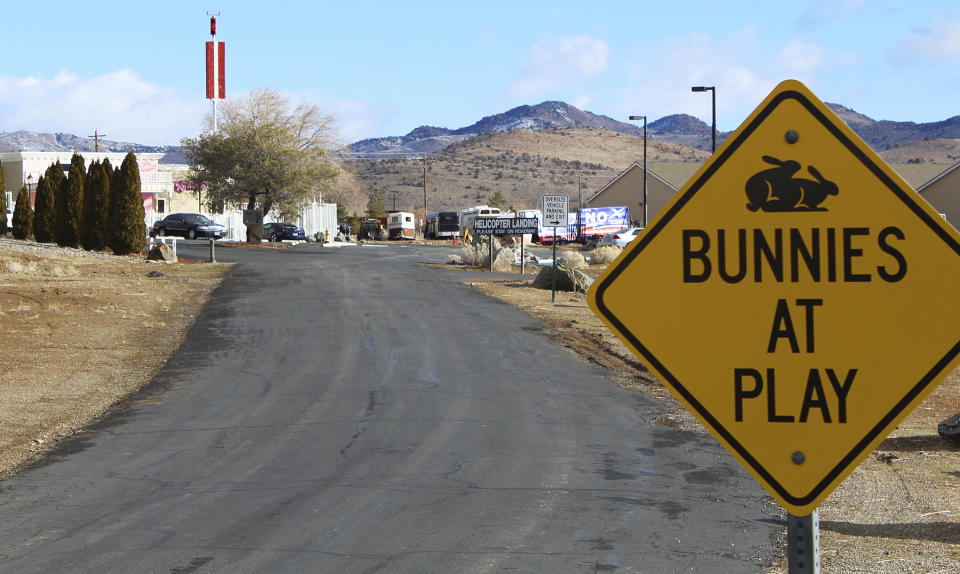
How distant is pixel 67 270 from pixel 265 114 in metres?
30.6

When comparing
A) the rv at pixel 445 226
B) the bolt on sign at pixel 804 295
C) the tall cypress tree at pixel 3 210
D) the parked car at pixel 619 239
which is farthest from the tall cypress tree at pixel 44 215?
the bolt on sign at pixel 804 295

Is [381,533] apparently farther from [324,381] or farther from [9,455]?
[324,381]

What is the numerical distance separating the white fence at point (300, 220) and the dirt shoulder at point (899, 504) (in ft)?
174

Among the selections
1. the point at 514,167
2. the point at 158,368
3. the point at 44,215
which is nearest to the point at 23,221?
the point at 44,215

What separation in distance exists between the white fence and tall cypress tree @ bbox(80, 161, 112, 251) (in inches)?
732

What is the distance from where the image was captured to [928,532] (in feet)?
23.3

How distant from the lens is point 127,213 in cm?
3978

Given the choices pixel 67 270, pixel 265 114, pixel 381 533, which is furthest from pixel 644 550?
pixel 265 114

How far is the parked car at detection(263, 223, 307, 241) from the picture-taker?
61.3 meters

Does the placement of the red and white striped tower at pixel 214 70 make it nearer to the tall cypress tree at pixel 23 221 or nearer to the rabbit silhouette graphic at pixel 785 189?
the tall cypress tree at pixel 23 221

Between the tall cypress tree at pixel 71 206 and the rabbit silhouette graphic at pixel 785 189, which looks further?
the tall cypress tree at pixel 71 206

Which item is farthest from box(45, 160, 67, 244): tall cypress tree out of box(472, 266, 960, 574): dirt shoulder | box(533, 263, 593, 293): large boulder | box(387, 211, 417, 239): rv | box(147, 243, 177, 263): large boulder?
box(472, 266, 960, 574): dirt shoulder

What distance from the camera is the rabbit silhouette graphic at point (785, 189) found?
2.84m

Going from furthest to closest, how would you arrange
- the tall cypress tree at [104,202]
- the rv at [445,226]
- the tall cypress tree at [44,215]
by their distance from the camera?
1. the rv at [445,226]
2. the tall cypress tree at [44,215]
3. the tall cypress tree at [104,202]
